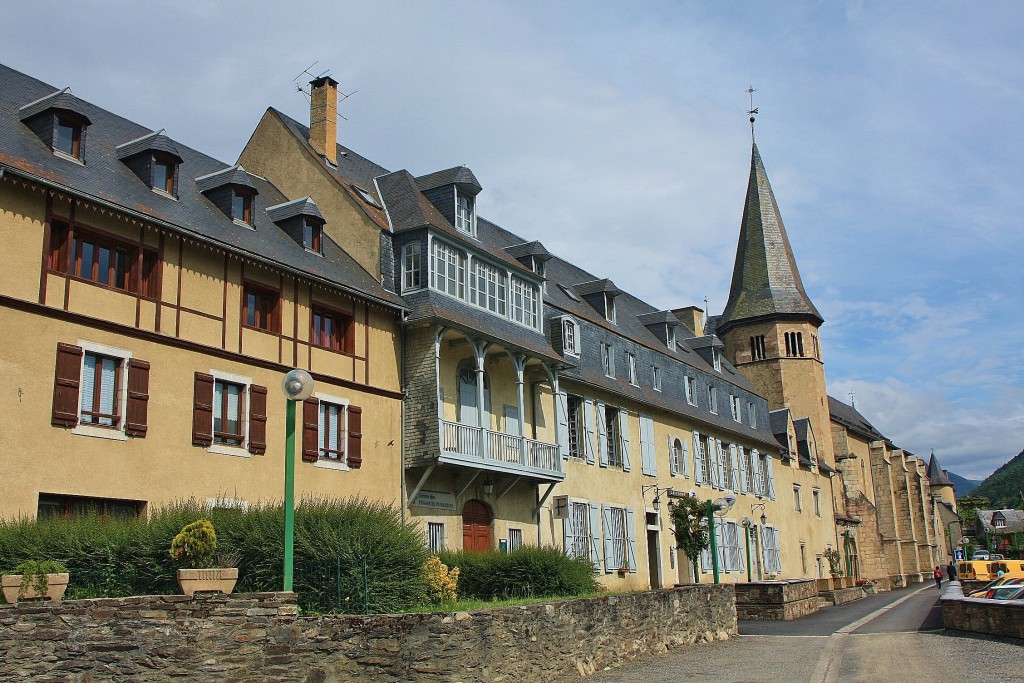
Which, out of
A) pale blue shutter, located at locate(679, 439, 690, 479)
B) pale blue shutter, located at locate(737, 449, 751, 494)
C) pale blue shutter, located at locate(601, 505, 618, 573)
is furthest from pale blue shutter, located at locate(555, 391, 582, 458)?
pale blue shutter, located at locate(737, 449, 751, 494)

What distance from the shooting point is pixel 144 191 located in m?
17.9

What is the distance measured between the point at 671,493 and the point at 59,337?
21.4 m

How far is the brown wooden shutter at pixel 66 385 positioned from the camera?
49.2 ft

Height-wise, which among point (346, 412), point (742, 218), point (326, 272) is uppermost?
point (742, 218)

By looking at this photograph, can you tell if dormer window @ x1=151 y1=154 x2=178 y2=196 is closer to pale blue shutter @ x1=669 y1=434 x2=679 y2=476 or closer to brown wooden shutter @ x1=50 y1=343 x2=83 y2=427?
brown wooden shutter @ x1=50 y1=343 x2=83 y2=427

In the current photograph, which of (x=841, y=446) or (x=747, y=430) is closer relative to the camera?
(x=747, y=430)

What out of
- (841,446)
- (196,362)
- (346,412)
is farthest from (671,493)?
(841,446)

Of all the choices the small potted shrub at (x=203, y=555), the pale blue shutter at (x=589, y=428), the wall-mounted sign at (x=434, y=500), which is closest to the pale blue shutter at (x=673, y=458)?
the pale blue shutter at (x=589, y=428)

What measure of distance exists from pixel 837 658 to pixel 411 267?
11.7 metres

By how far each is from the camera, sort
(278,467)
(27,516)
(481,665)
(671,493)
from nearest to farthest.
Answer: (481,665) → (27,516) → (278,467) → (671,493)

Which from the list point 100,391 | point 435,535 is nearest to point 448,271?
point 435,535

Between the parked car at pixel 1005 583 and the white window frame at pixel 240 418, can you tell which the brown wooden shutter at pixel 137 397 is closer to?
the white window frame at pixel 240 418

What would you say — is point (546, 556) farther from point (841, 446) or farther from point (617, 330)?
point (841, 446)

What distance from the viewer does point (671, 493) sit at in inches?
1273
